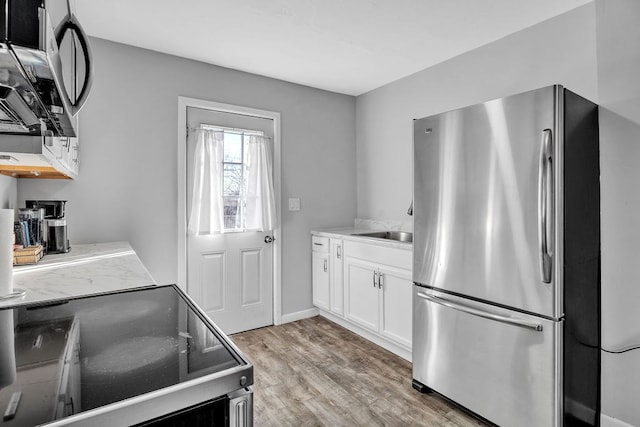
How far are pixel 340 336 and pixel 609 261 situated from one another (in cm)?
203

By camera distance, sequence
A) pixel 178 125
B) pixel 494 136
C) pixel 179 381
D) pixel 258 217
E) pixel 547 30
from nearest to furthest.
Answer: pixel 179 381
pixel 494 136
pixel 547 30
pixel 178 125
pixel 258 217

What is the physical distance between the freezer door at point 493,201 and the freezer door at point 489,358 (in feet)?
0.30

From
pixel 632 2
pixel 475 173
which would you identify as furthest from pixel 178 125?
pixel 632 2

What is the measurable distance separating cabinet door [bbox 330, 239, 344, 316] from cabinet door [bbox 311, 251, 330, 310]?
0.08m

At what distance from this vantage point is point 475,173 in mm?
1834

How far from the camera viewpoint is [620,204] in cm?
184

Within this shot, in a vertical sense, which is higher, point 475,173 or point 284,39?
point 284,39

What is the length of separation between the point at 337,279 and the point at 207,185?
1.44m

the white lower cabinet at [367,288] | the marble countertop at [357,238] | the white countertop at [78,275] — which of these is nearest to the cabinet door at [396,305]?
the white lower cabinet at [367,288]

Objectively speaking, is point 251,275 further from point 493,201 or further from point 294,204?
point 493,201

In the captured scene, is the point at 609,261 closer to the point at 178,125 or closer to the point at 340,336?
the point at 340,336

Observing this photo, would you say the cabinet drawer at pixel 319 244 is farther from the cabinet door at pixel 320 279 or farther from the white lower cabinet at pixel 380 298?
A: the white lower cabinet at pixel 380 298

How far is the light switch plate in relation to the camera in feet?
11.2

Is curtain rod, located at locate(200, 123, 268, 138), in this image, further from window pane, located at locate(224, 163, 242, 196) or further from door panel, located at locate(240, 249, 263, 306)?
door panel, located at locate(240, 249, 263, 306)
